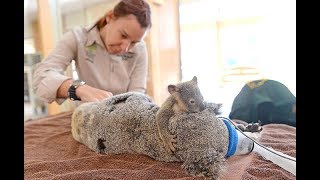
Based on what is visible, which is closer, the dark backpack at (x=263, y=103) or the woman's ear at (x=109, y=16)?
the dark backpack at (x=263, y=103)

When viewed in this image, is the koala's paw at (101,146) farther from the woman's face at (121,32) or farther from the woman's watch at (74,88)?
the woman's face at (121,32)

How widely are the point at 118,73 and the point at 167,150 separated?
0.33m

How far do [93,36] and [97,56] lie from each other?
5 cm

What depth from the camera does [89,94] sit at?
0.65 metres

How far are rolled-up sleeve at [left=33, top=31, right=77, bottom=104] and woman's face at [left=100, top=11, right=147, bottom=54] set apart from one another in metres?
0.08

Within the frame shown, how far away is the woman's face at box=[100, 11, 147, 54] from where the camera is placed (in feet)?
2.25

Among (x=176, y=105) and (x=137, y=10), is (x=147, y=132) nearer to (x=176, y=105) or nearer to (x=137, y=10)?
(x=176, y=105)

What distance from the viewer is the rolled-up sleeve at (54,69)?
64 centimetres

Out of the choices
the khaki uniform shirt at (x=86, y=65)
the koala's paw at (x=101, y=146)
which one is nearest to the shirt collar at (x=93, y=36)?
the khaki uniform shirt at (x=86, y=65)

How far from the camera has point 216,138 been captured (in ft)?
1.49

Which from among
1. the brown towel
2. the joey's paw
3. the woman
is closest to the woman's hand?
the woman
